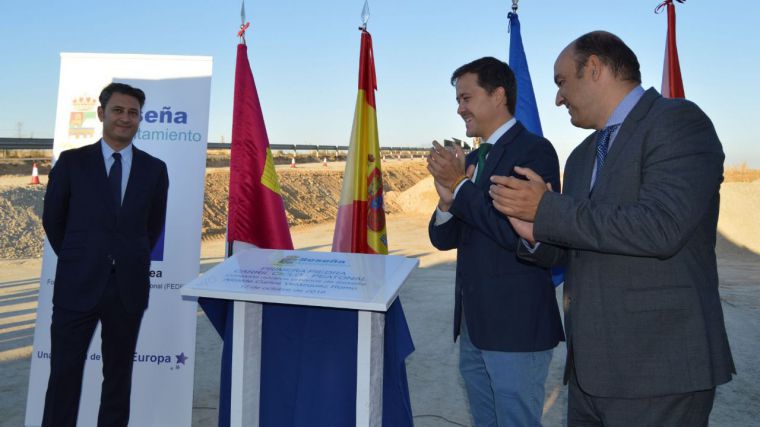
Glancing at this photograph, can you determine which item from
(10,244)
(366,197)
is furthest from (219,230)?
(366,197)

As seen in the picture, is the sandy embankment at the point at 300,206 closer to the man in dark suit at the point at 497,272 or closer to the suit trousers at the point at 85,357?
the suit trousers at the point at 85,357

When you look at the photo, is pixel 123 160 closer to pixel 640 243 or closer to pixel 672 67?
pixel 640 243

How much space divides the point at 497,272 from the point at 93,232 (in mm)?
2146

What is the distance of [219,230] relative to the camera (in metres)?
14.5

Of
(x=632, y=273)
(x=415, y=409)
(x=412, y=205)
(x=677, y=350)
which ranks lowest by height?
(x=415, y=409)

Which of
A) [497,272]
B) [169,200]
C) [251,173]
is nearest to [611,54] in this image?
[497,272]

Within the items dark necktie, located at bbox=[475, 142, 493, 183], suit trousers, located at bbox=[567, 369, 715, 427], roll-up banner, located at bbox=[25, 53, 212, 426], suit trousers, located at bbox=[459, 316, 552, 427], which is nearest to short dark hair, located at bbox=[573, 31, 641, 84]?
dark necktie, located at bbox=[475, 142, 493, 183]

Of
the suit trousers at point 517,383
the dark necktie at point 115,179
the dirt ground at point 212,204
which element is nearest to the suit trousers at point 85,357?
the dark necktie at point 115,179

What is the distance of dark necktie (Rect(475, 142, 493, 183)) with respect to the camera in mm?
2570

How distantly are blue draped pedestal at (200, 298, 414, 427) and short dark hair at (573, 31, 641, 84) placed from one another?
1318mm

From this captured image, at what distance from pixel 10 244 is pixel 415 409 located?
423 inches

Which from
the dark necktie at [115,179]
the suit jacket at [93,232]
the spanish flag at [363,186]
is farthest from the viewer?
the spanish flag at [363,186]

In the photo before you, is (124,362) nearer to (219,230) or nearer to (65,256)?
(65,256)

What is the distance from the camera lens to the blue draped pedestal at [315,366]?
8.54 ft
